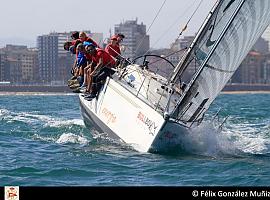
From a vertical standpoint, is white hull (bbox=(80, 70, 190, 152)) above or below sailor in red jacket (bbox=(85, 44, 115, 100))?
below

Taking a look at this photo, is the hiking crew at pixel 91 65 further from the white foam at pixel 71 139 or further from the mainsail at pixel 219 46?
the mainsail at pixel 219 46

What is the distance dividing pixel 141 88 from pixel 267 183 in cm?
420

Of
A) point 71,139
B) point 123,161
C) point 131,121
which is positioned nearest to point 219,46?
point 131,121

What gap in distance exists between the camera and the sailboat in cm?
1026

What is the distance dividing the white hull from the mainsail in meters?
0.32

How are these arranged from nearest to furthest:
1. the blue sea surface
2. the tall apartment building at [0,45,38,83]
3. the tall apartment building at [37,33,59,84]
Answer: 1. the blue sea surface
2. the tall apartment building at [0,45,38,83]
3. the tall apartment building at [37,33,59,84]

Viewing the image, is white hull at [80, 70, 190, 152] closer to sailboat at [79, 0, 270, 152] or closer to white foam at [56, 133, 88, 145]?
sailboat at [79, 0, 270, 152]

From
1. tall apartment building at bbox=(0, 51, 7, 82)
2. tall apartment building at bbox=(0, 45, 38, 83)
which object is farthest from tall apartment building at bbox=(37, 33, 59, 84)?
tall apartment building at bbox=(0, 51, 7, 82)

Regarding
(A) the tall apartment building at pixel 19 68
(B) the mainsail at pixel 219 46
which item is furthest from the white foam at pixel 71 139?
(A) the tall apartment building at pixel 19 68

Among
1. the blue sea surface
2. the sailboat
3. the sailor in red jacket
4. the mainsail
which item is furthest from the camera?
the sailor in red jacket
